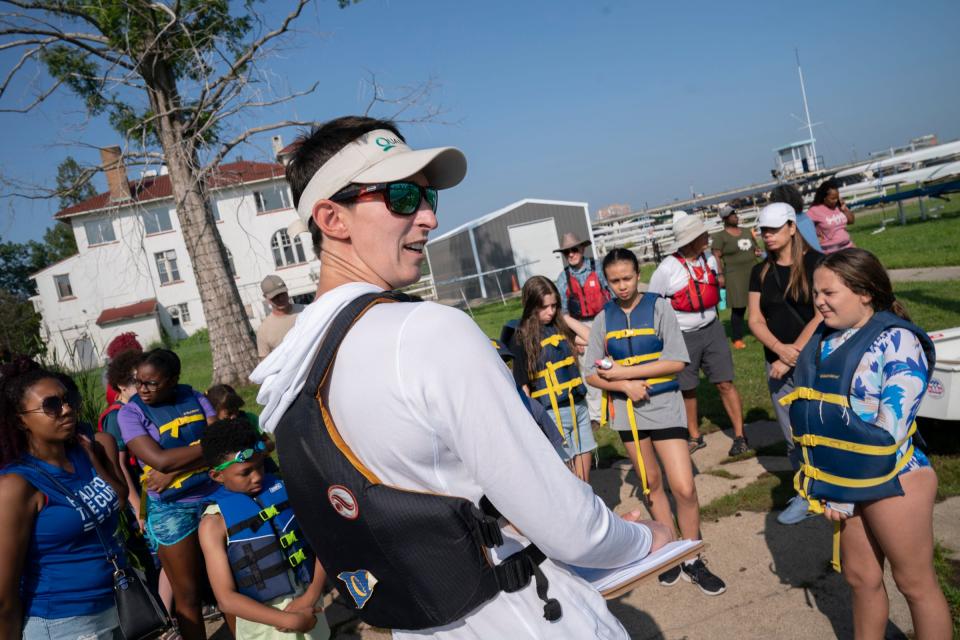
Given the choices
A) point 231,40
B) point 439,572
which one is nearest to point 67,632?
point 439,572

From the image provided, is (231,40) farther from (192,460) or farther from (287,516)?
(287,516)

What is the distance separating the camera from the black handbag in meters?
3.20

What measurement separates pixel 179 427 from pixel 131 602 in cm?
149

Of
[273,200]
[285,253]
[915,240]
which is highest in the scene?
[273,200]

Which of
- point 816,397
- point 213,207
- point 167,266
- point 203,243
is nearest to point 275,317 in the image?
point 816,397

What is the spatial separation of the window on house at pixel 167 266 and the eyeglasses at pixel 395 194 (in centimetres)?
4749

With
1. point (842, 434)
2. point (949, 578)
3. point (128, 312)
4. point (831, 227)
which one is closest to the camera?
point (842, 434)

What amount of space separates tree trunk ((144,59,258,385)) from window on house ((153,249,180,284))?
1288 inches

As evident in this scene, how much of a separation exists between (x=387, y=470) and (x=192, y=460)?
355 centimetres

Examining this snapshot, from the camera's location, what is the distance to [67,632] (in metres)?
3.02

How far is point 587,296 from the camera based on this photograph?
25.1 ft

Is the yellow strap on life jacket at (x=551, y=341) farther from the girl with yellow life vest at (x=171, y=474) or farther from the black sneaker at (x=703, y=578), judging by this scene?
the girl with yellow life vest at (x=171, y=474)

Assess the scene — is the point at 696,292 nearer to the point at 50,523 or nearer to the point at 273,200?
the point at 50,523

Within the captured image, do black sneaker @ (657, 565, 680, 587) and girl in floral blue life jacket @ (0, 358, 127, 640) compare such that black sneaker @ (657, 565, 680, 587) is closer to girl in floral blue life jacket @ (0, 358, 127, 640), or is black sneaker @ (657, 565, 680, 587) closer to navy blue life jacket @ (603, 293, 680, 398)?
navy blue life jacket @ (603, 293, 680, 398)
